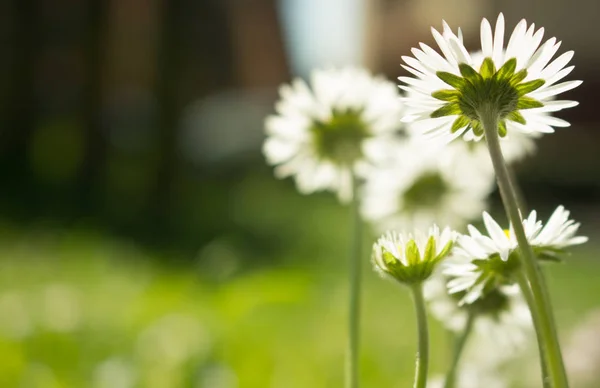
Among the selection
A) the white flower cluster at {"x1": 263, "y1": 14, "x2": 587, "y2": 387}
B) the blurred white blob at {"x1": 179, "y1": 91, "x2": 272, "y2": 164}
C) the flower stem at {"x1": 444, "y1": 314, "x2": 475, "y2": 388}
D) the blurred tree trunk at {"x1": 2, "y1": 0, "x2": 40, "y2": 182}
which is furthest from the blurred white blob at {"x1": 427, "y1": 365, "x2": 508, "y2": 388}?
the blurred white blob at {"x1": 179, "y1": 91, "x2": 272, "y2": 164}

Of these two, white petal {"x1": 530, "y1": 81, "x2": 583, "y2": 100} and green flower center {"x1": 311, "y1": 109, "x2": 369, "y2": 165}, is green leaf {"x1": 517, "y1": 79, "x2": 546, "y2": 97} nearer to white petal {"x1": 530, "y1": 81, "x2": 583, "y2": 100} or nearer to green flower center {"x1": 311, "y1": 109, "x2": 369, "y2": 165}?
white petal {"x1": 530, "y1": 81, "x2": 583, "y2": 100}

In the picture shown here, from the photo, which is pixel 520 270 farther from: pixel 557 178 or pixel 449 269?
pixel 557 178

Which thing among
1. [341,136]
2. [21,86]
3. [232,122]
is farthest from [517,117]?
[232,122]

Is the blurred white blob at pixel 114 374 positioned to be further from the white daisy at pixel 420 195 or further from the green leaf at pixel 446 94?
the green leaf at pixel 446 94

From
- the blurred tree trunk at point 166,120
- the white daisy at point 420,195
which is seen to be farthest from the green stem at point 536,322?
the blurred tree trunk at point 166,120

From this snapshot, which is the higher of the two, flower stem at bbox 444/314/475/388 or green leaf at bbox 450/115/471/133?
green leaf at bbox 450/115/471/133

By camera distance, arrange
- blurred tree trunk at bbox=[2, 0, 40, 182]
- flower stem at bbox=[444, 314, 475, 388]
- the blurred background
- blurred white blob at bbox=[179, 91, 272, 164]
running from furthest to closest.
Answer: blurred white blob at bbox=[179, 91, 272, 164] → blurred tree trunk at bbox=[2, 0, 40, 182] → the blurred background → flower stem at bbox=[444, 314, 475, 388]

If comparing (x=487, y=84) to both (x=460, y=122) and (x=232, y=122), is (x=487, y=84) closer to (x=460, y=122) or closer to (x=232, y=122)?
(x=460, y=122)

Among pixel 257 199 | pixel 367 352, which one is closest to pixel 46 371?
pixel 367 352
